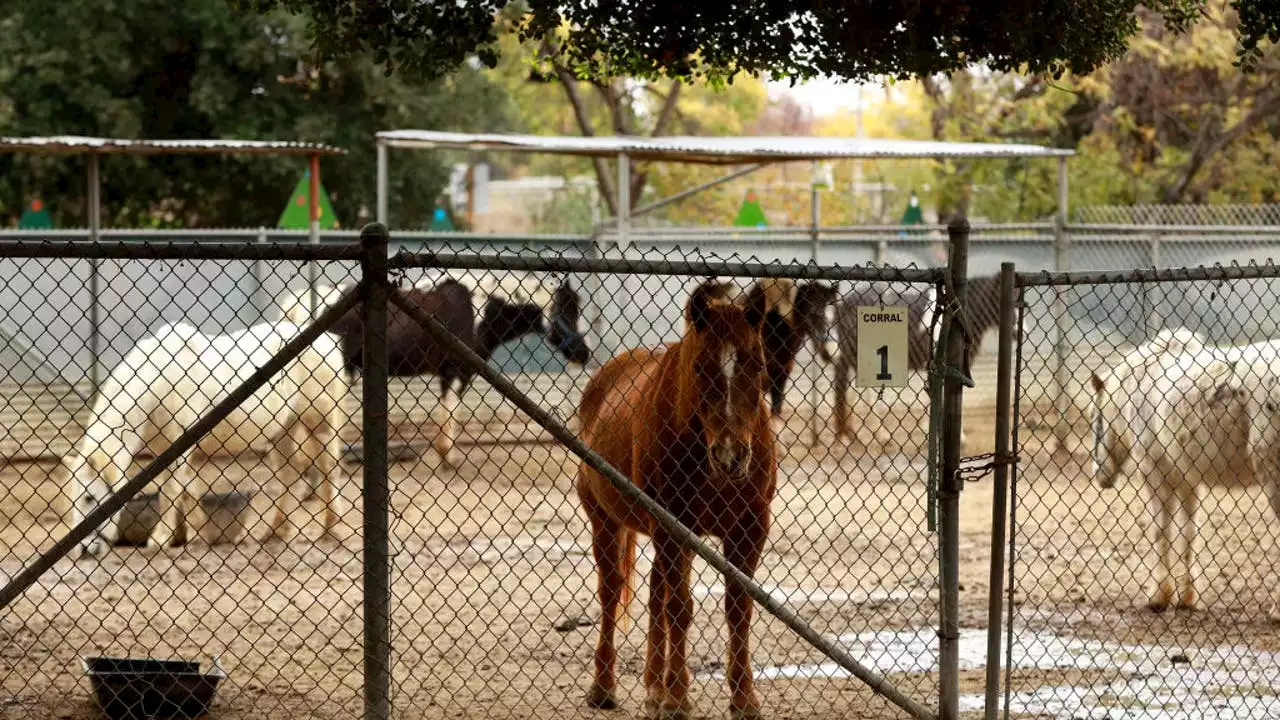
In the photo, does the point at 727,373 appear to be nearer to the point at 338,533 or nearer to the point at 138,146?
the point at 338,533

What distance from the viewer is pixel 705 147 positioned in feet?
47.6

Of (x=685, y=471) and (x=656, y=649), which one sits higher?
(x=685, y=471)

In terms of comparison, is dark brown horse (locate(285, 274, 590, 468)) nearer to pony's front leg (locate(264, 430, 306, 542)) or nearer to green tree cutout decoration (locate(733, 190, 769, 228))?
pony's front leg (locate(264, 430, 306, 542))

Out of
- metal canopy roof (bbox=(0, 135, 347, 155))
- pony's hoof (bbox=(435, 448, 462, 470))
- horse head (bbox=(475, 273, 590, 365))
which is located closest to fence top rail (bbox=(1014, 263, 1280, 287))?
pony's hoof (bbox=(435, 448, 462, 470))

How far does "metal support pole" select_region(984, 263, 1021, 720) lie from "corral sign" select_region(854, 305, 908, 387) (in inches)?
12.1

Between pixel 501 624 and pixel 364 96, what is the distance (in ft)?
64.6

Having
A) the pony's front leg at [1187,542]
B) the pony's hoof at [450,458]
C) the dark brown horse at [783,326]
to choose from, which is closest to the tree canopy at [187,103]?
the pony's hoof at [450,458]

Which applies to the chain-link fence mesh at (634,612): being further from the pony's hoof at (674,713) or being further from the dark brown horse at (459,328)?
the dark brown horse at (459,328)

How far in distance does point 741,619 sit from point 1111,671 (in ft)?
6.27

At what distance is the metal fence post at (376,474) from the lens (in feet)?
15.6

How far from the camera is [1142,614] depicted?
8234mm

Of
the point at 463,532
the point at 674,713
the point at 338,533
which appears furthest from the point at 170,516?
the point at 674,713

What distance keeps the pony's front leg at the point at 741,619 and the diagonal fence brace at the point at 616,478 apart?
63cm

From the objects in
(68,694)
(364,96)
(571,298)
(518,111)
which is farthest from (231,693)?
(518,111)
